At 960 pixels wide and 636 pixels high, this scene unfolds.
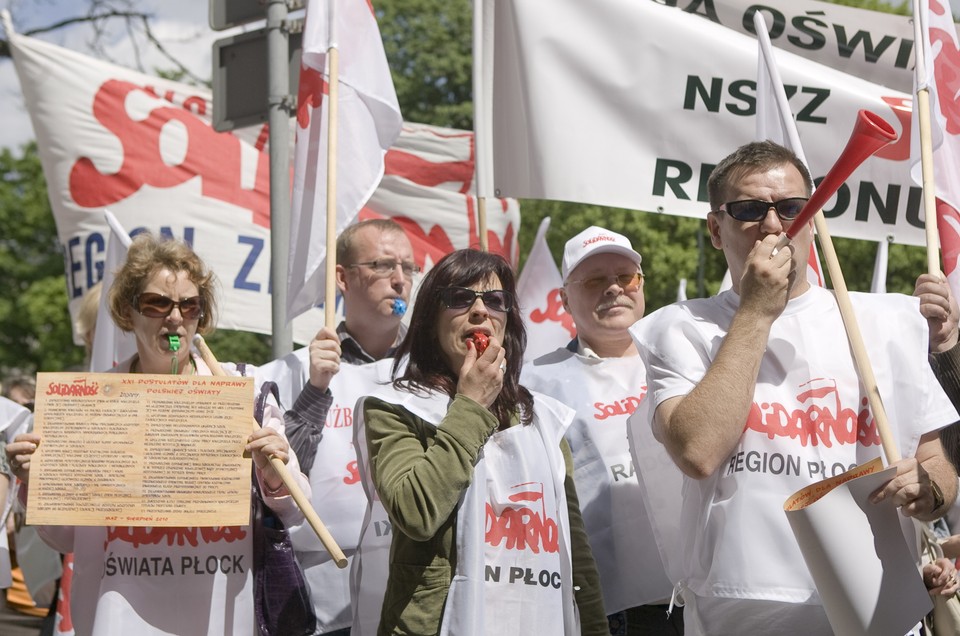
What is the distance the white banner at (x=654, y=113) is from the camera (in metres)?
5.31

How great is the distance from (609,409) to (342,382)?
999 mm

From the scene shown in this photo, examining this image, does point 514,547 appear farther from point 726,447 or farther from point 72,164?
point 72,164

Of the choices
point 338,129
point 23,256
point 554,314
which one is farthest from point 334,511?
point 23,256

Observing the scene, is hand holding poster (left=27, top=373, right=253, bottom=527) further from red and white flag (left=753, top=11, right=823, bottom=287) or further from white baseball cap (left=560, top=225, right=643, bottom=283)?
red and white flag (left=753, top=11, right=823, bottom=287)

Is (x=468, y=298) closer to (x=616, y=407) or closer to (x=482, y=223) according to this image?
(x=616, y=407)

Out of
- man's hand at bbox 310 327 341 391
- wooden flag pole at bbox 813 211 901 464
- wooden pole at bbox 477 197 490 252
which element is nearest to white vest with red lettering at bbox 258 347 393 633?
man's hand at bbox 310 327 341 391

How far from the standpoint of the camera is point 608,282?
457 centimetres

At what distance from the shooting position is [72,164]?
8133 millimetres

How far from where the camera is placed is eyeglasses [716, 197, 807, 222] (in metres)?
3.21

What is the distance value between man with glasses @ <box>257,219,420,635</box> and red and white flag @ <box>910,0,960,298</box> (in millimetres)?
1942

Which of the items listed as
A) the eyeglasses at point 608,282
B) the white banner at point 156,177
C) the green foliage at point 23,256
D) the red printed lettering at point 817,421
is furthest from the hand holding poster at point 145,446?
the green foliage at point 23,256

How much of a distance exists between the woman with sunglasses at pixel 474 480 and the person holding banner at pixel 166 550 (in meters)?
0.52

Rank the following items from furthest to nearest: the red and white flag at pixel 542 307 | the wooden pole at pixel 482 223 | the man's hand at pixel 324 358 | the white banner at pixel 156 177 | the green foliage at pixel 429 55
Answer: the green foliage at pixel 429 55 → the white banner at pixel 156 177 → the red and white flag at pixel 542 307 → the wooden pole at pixel 482 223 → the man's hand at pixel 324 358

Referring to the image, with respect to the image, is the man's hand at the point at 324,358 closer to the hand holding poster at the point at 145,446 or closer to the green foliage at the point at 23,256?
the hand holding poster at the point at 145,446
